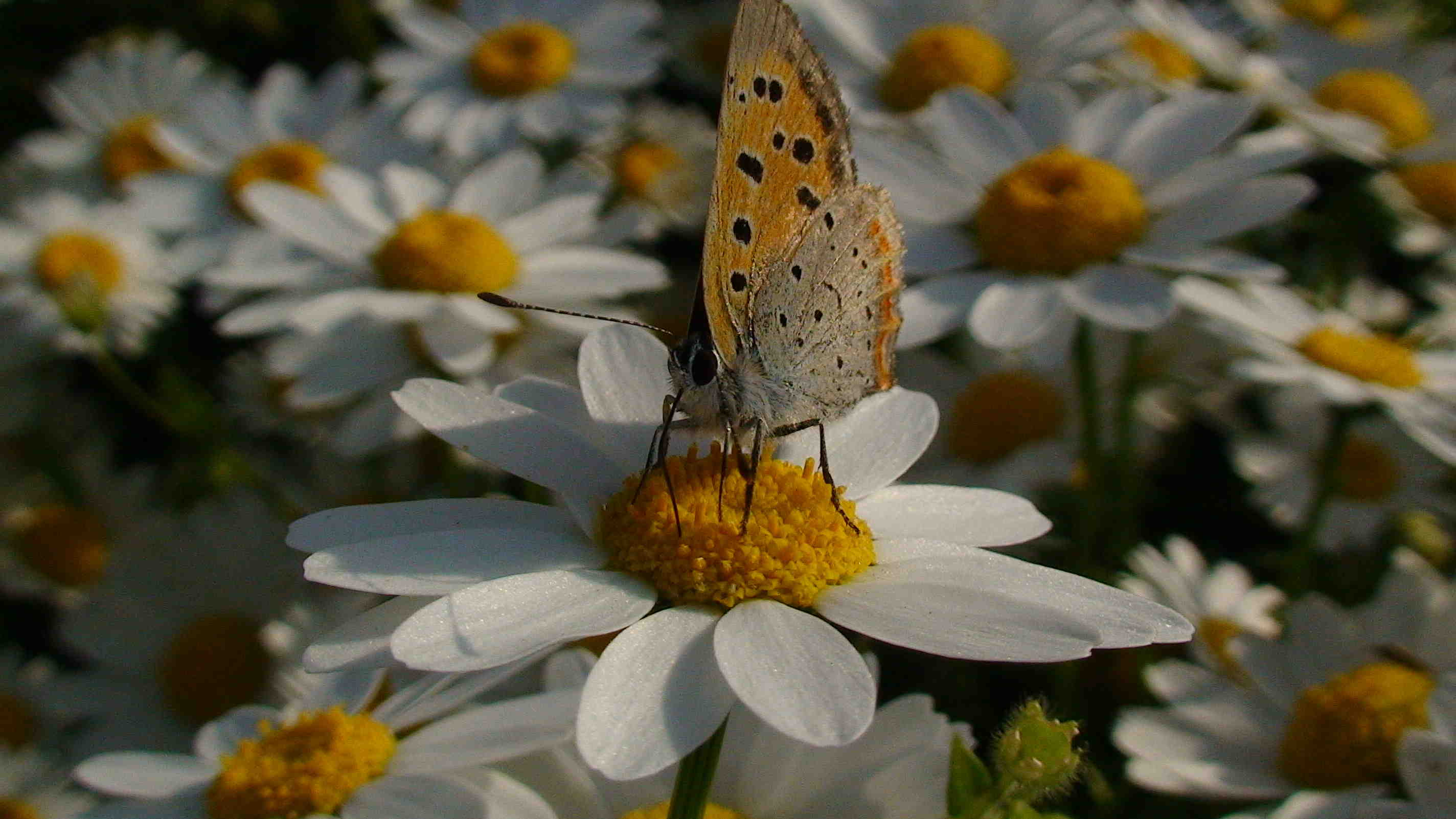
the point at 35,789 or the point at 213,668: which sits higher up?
the point at 213,668

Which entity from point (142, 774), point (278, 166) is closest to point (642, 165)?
point (278, 166)

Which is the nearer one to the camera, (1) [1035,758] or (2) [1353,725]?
(1) [1035,758]

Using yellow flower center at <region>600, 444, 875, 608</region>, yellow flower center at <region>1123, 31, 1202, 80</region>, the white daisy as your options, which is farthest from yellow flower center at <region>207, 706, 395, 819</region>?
yellow flower center at <region>1123, 31, 1202, 80</region>

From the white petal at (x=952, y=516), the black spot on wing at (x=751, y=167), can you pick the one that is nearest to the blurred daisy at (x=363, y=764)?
Result: the white petal at (x=952, y=516)

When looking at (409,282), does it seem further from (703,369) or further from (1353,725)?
(1353,725)

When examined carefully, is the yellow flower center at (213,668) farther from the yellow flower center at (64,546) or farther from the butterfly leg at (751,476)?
the butterfly leg at (751,476)

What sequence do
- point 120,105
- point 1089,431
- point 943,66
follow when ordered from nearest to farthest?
1. point 1089,431
2. point 943,66
3. point 120,105

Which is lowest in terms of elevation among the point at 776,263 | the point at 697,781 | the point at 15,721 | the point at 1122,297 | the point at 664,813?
the point at 15,721
